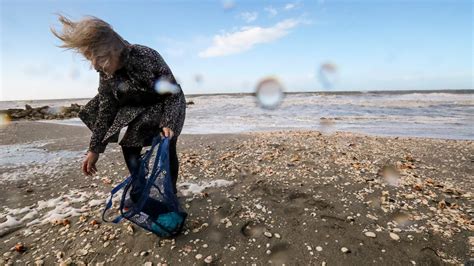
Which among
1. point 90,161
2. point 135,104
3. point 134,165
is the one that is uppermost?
point 135,104

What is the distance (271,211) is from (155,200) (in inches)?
59.4

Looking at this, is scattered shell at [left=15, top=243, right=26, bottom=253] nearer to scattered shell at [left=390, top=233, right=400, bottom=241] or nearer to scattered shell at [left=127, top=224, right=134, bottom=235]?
scattered shell at [left=127, top=224, right=134, bottom=235]

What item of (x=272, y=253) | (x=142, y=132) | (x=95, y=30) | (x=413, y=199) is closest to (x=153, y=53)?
(x=95, y=30)

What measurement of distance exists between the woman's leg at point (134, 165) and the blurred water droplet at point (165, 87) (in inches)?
30.5

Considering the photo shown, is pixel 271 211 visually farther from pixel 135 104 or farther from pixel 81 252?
pixel 81 252

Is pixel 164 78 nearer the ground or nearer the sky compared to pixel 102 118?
nearer the sky

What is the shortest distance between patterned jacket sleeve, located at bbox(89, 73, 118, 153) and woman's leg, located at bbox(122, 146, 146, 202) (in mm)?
281

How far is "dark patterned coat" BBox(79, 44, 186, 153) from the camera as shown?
309 cm

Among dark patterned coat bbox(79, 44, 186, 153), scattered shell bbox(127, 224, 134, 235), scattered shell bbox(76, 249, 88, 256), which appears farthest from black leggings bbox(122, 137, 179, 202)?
scattered shell bbox(76, 249, 88, 256)

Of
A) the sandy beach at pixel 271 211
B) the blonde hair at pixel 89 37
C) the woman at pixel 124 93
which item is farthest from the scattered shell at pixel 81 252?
the blonde hair at pixel 89 37

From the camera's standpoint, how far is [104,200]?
4.71 m

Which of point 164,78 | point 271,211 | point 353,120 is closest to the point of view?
point 164,78

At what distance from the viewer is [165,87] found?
3.22 meters

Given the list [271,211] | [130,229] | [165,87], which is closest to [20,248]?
[130,229]
